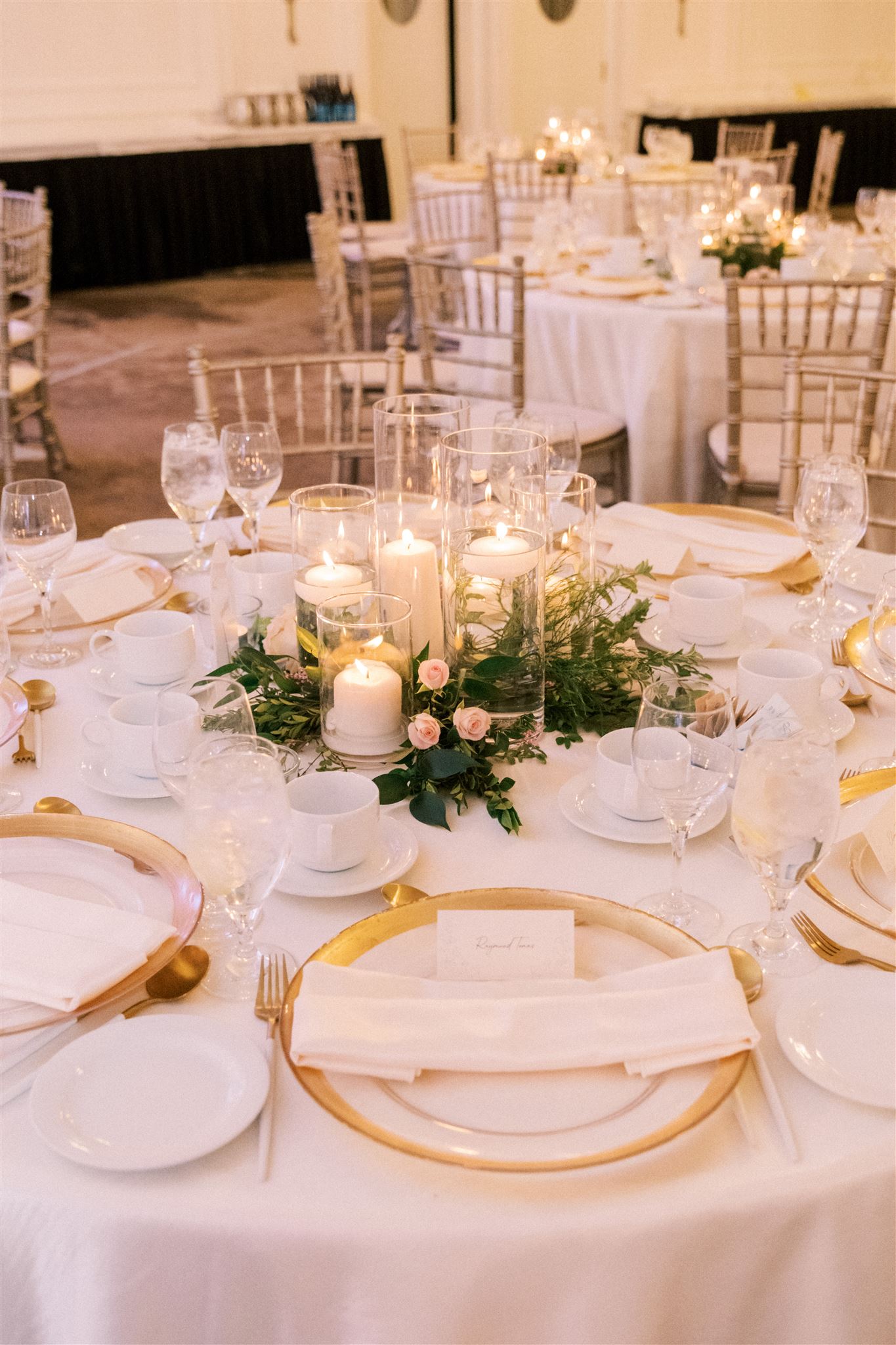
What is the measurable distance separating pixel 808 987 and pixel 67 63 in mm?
9433

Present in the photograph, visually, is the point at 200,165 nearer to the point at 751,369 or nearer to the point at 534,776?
the point at 751,369

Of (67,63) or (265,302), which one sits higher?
(67,63)

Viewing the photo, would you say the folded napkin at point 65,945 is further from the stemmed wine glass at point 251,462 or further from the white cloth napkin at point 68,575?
the stemmed wine glass at point 251,462

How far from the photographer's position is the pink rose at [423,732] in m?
1.25

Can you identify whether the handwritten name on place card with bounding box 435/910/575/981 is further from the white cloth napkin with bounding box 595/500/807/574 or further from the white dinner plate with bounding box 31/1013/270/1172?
the white cloth napkin with bounding box 595/500/807/574

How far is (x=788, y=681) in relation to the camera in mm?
1370

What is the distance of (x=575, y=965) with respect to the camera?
102 cm

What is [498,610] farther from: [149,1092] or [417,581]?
[149,1092]

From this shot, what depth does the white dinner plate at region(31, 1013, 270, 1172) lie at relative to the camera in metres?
0.84

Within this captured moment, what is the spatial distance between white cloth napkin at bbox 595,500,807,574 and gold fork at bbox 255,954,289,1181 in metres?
1.03

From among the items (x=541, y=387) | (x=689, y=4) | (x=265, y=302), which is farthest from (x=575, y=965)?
(x=689, y=4)

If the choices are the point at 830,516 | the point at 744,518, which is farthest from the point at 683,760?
the point at 744,518

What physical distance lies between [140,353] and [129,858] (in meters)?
6.42

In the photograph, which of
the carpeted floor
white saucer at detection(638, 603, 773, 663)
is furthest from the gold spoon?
the carpeted floor
